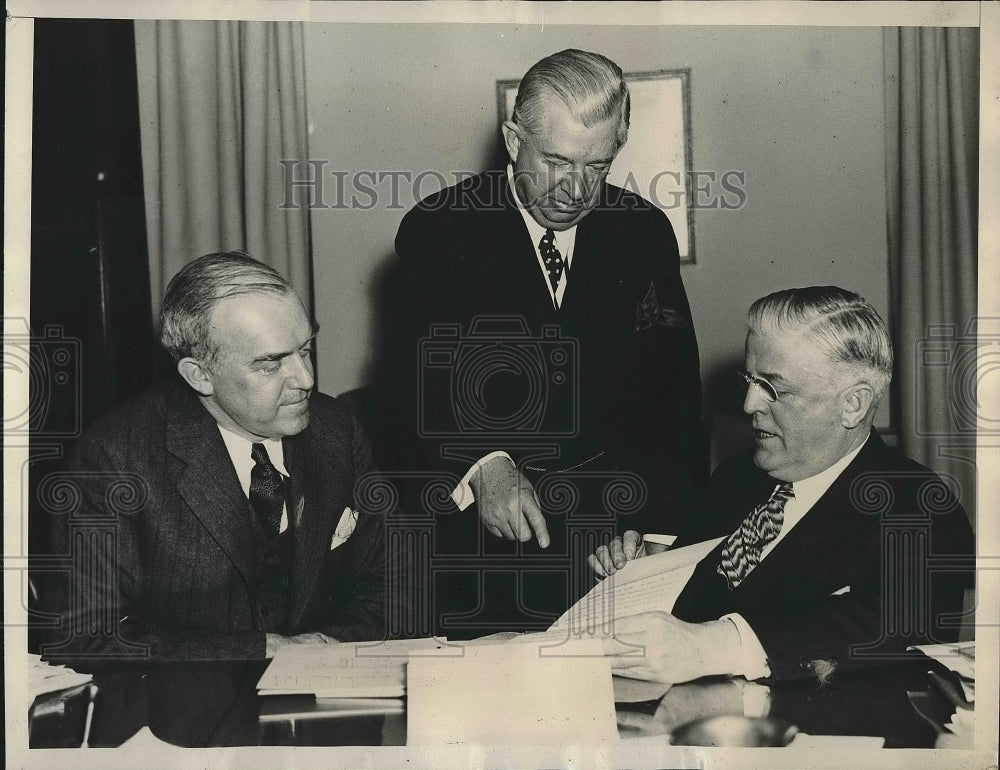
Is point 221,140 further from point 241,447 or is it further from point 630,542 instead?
point 630,542

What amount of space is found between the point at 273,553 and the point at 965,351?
196 centimetres

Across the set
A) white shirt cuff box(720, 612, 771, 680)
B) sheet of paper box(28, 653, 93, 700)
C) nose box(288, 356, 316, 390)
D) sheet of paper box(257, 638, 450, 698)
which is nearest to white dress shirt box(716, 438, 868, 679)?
white shirt cuff box(720, 612, 771, 680)

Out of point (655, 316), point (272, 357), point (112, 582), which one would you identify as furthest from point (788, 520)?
point (112, 582)

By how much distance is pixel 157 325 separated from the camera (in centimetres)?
232

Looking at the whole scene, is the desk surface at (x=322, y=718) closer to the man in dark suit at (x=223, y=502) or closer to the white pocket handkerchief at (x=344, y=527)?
the man in dark suit at (x=223, y=502)

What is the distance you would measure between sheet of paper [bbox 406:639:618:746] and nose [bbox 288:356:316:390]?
0.78 metres

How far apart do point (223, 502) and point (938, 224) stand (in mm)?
2068

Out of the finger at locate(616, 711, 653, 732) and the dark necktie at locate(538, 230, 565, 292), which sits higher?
the dark necktie at locate(538, 230, 565, 292)

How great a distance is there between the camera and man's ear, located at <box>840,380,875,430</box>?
2.23m

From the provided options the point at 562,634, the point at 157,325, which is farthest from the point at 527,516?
the point at 157,325

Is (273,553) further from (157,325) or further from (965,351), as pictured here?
(965,351)

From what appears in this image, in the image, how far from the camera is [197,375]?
2.24 m

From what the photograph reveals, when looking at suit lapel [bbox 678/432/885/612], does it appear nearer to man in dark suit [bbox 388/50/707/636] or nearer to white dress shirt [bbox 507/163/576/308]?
man in dark suit [bbox 388/50/707/636]

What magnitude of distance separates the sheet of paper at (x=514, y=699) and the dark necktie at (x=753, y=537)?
402mm
